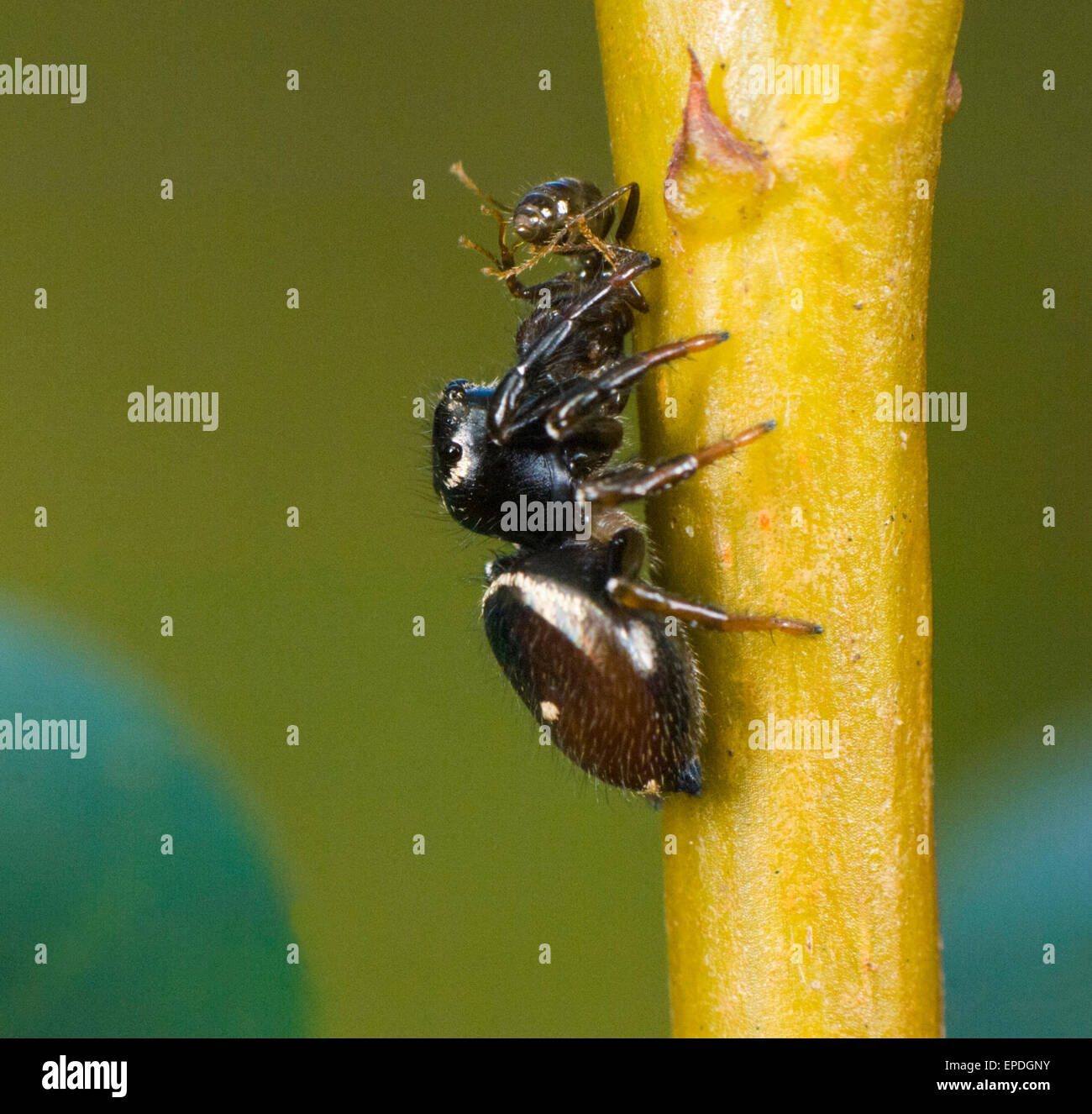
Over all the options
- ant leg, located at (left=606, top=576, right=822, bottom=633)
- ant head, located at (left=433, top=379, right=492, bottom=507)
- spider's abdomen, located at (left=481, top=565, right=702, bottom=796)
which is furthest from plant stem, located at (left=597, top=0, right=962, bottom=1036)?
ant head, located at (left=433, top=379, right=492, bottom=507)

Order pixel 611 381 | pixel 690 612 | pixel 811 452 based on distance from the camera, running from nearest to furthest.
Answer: pixel 811 452, pixel 690 612, pixel 611 381

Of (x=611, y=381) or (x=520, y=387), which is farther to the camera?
(x=520, y=387)

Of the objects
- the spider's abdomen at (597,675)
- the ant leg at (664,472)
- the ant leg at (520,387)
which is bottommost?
the spider's abdomen at (597,675)

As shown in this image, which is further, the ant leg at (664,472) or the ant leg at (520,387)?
the ant leg at (520,387)

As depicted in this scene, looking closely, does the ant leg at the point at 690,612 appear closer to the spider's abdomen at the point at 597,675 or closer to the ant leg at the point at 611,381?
the spider's abdomen at the point at 597,675

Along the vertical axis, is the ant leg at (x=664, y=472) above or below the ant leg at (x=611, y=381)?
below

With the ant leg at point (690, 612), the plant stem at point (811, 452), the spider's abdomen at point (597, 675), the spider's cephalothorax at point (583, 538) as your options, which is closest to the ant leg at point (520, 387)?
the spider's cephalothorax at point (583, 538)

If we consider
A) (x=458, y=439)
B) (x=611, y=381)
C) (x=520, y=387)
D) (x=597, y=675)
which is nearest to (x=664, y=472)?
(x=611, y=381)

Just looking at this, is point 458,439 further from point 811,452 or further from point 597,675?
point 811,452
